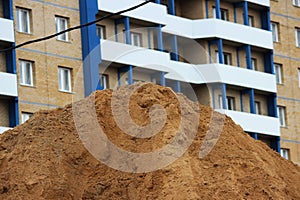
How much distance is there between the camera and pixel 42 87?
1991 inches

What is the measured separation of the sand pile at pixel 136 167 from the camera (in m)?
19.5

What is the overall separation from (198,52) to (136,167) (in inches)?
1685

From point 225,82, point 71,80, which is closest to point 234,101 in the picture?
point 225,82

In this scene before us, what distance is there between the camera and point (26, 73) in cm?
5019

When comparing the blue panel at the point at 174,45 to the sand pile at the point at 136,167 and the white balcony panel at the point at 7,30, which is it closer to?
the white balcony panel at the point at 7,30

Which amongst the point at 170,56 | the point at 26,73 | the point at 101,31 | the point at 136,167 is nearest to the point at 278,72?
the point at 170,56

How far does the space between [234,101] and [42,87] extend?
15.7m

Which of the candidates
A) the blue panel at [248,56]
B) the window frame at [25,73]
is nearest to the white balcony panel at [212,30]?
the blue panel at [248,56]

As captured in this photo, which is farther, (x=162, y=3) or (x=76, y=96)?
(x=162, y=3)

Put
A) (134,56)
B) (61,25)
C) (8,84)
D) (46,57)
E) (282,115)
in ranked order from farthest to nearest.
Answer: (282,115) < (134,56) < (61,25) < (46,57) < (8,84)

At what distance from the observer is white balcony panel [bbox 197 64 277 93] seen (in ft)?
198

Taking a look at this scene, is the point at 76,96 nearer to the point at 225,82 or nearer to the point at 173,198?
the point at 225,82

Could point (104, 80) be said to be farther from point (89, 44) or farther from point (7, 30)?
point (7, 30)

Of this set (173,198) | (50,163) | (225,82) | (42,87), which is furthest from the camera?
(225,82)
